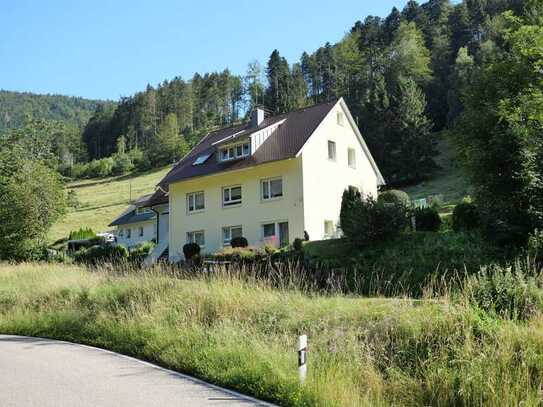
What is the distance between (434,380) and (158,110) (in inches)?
4939

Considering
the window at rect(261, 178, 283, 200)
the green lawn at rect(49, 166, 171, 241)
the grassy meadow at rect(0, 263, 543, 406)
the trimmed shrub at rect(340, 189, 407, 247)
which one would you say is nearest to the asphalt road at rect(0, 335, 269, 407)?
the grassy meadow at rect(0, 263, 543, 406)

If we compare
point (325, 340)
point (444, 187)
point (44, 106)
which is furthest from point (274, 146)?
point (44, 106)

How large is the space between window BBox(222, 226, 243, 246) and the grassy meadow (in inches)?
786

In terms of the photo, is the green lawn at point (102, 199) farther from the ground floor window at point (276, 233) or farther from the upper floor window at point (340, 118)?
the upper floor window at point (340, 118)

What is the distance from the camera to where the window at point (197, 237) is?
3453cm

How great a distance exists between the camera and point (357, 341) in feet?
25.5

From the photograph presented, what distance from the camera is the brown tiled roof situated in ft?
101

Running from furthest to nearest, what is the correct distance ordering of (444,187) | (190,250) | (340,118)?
(444,187) → (340,118) → (190,250)

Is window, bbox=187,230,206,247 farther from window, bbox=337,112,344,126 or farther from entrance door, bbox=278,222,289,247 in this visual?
window, bbox=337,112,344,126

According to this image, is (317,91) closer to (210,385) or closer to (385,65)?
(385,65)

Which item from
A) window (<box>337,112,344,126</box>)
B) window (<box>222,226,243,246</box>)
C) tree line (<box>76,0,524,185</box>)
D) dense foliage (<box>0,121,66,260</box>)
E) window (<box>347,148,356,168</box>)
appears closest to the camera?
window (<box>222,226,243,246</box>)

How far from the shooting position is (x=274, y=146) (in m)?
31.9

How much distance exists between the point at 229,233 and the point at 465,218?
1571cm

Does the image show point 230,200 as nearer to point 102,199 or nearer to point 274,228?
point 274,228
